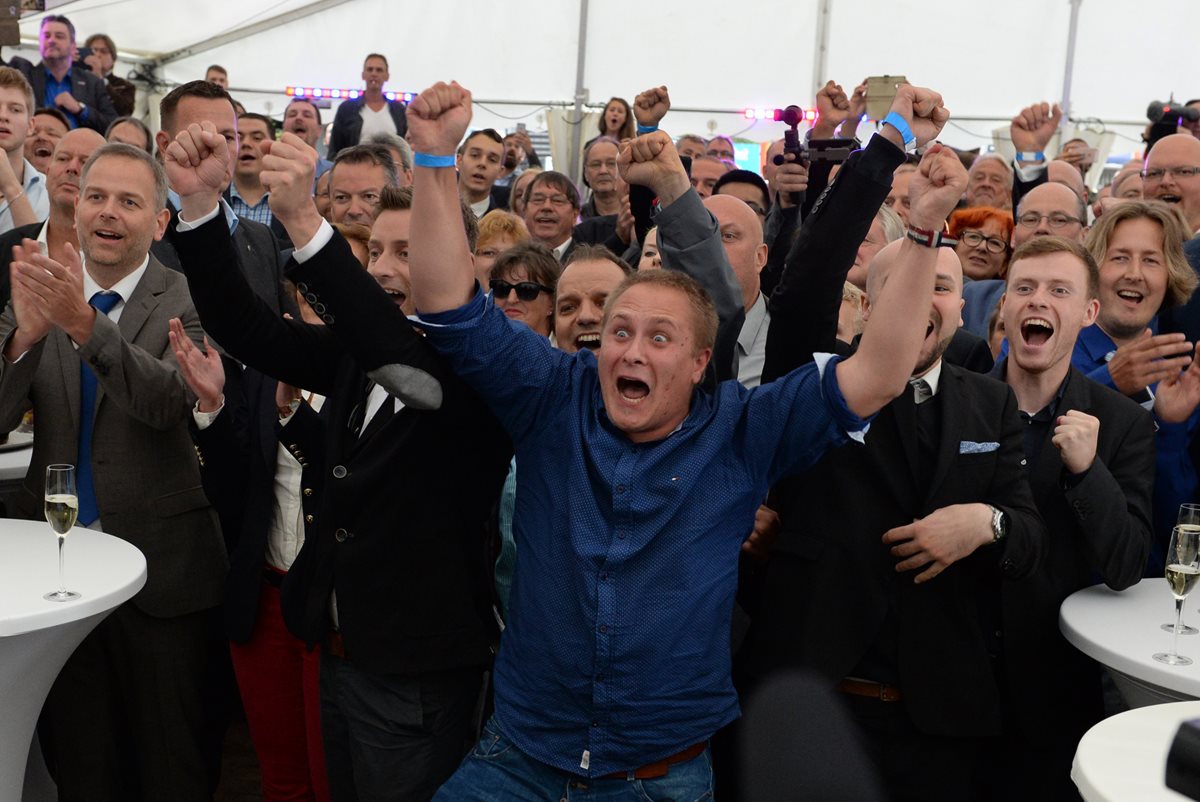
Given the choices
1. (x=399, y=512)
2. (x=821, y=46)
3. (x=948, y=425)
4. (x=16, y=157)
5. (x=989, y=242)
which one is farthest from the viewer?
(x=821, y=46)

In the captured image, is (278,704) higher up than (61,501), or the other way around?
(61,501)

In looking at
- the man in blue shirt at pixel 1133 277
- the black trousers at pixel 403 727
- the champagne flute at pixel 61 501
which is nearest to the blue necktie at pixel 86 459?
the champagne flute at pixel 61 501

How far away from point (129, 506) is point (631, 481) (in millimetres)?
1701

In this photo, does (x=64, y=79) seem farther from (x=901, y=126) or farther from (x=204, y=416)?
(x=901, y=126)

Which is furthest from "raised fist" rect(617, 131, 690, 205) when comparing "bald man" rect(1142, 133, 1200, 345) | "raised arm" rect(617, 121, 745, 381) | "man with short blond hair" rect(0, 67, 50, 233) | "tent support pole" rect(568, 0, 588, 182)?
"tent support pole" rect(568, 0, 588, 182)

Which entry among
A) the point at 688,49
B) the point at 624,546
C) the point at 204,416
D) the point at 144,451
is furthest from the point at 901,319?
the point at 688,49

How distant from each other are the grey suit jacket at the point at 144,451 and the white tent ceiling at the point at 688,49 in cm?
876

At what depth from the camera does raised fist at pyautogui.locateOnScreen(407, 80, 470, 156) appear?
2266 mm

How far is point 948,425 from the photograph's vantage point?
264 cm

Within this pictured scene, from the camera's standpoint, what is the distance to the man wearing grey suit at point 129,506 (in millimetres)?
3291

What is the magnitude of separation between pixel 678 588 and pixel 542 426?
432mm

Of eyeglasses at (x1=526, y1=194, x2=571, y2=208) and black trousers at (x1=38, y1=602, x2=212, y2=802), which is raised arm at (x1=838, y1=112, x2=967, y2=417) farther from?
eyeglasses at (x1=526, y1=194, x2=571, y2=208)

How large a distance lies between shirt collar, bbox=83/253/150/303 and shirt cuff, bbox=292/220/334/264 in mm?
1324

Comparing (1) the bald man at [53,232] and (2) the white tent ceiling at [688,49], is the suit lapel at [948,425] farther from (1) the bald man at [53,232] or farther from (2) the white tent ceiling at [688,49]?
(2) the white tent ceiling at [688,49]
